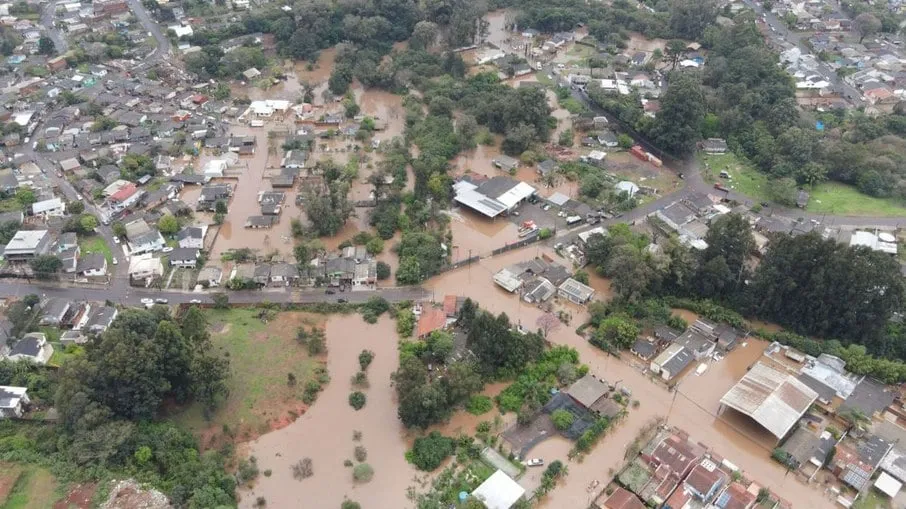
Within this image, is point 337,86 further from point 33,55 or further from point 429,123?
point 33,55

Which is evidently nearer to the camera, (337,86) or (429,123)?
(429,123)

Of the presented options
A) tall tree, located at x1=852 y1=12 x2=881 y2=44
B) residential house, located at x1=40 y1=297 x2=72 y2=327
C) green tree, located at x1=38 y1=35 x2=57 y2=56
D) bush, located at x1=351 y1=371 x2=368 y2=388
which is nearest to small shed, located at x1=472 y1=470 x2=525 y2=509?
bush, located at x1=351 y1=371 x2=368 y2=388

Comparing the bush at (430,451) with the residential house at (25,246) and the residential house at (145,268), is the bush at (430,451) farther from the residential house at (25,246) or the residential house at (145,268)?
the residential house at (25,246)

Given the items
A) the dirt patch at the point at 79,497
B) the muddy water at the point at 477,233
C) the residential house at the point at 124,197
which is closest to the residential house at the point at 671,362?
the muddy water at the point at 477,233

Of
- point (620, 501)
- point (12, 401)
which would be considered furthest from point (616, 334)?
point (12, 401)


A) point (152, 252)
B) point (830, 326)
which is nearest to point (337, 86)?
point (152, 252)

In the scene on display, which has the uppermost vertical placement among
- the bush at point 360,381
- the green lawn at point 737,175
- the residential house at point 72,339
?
the residential house at point 72,339
